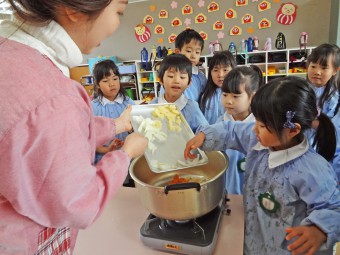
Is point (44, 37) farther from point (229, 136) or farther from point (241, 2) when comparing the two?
point (241, 2)

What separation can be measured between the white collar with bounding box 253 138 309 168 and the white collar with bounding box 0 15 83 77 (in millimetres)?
580

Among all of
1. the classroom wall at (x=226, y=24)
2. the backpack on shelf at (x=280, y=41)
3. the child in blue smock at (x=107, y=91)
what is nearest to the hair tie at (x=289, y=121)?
the child in blue smock at (x=107, y=91)

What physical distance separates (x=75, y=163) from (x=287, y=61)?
3.79 metres

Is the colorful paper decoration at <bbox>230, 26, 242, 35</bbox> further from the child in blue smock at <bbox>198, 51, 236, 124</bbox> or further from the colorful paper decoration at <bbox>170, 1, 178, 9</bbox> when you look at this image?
the child in blue smock at <bbox>198, 51, 236, 124</bbox>

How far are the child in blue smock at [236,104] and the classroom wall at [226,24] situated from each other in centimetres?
316

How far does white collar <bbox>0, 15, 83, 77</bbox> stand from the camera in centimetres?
39

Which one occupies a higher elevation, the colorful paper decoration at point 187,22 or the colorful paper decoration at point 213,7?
the colorful paper decoration at point 213,7

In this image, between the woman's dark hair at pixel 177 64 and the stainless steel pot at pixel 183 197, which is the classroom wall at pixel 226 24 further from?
the stainless steel pot at pixel 183 197

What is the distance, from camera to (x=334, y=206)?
0.61 meters

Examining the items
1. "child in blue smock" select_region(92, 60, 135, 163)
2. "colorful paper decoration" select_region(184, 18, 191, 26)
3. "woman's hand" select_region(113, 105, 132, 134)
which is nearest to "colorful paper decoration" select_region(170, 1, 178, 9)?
"colorful paper decoration" select_region(184, 18, 191, 26)

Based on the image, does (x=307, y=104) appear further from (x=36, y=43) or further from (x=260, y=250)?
(x=36, y=43)

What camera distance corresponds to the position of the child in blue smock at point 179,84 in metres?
1.25

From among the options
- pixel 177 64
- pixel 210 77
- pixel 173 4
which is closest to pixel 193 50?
pixel 210 77

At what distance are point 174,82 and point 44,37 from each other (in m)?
0.92
